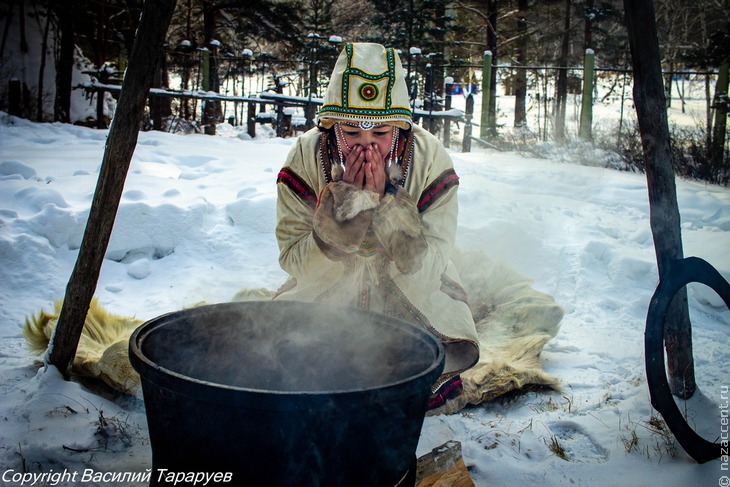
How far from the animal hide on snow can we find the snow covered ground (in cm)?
9

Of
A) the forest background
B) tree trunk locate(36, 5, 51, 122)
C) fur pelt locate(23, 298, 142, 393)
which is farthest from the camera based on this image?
tree trunk locate(36, 5, 51, 122)

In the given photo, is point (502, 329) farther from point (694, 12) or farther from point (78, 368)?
point (694, 12)

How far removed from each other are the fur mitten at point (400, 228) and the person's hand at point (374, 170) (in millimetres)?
71

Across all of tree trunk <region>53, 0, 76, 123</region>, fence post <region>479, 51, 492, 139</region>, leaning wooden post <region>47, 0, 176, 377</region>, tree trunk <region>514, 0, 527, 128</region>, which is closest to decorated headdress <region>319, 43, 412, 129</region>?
leaning wooden post <region>47, 0, 176, 377</region>

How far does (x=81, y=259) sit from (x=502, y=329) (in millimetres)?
2298

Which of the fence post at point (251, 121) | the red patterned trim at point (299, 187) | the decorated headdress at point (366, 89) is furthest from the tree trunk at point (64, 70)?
the decorated headdress at point (366, 89)

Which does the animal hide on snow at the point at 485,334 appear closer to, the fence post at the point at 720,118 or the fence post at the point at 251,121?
the fence post at the point at 720,118

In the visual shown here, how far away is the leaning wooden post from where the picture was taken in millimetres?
2203

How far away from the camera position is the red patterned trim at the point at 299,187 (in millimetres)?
2508

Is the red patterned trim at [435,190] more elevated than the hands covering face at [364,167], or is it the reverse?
the hands covering face at [364,167]

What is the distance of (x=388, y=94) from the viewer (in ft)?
7.25

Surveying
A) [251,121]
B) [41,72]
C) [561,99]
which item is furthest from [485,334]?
[561,99]

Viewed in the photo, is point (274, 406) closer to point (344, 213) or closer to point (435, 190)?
point (344, 213)

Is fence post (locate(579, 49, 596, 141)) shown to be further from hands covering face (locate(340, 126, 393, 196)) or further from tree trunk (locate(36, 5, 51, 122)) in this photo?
tree trunk (locate(36, 5, 51, 122))
